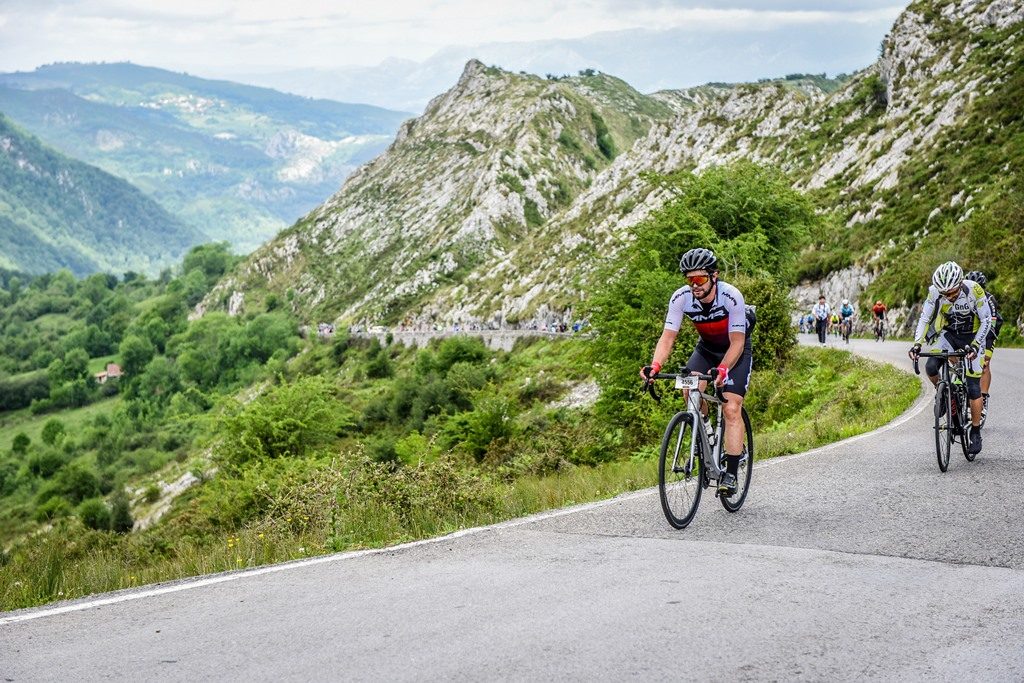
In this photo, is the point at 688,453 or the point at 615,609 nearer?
the point at 615,609

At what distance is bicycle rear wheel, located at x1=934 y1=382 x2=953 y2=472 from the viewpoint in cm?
1109

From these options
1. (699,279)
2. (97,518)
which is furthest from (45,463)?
(699,279)

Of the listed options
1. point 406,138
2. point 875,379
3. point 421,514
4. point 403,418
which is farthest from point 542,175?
point 421,514

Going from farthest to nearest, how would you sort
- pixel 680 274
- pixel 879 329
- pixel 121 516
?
pixel 121 516 < pixel 879 329 < pixel 680 274

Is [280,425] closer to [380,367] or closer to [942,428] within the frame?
[942,428]

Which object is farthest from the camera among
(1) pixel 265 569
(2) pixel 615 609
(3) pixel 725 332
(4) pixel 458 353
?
(4) pixel 458 353

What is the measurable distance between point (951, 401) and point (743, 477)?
3471mm

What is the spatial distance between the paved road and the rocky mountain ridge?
24662 mm

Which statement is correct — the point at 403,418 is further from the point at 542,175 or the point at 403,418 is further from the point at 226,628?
the point at 542,175

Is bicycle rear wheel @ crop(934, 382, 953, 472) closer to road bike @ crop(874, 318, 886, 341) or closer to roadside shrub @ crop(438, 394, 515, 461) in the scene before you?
roadside shrub @ crop(438, 394, 515, 461)

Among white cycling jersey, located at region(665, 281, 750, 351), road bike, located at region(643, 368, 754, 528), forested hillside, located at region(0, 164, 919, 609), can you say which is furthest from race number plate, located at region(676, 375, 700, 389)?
forested hillside, located at region(0, 164, 919, 609)

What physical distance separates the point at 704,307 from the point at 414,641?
4.55 meters

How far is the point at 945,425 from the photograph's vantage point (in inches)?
454

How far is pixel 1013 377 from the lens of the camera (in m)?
20.9
